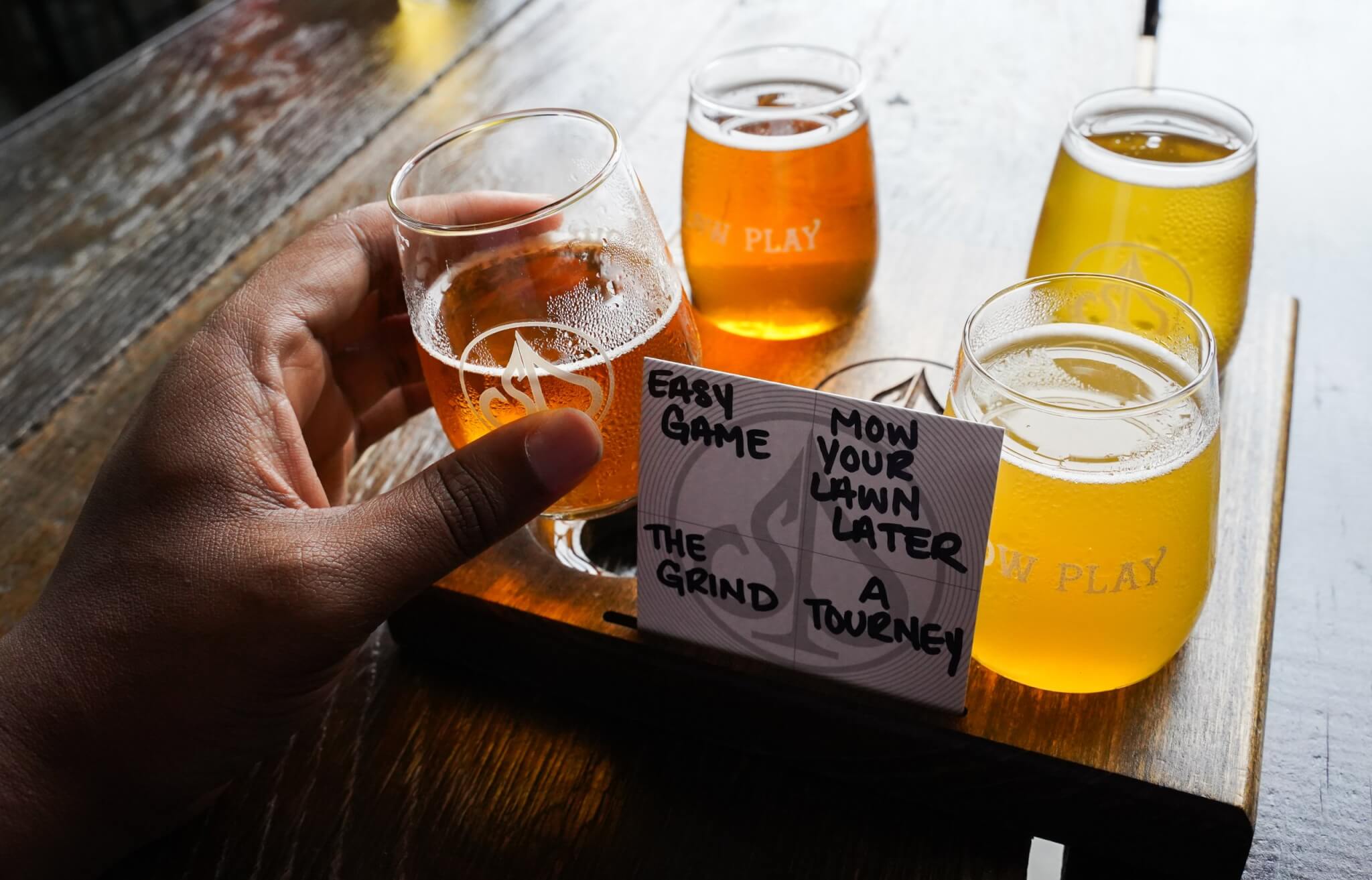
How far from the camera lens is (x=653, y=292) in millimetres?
828

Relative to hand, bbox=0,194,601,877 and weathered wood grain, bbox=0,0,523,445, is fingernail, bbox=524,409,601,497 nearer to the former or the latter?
hand, bbox=0,194,601,877

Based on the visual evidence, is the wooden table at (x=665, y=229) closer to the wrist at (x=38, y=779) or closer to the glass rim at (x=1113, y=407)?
the wrist at (x=38, y=779)

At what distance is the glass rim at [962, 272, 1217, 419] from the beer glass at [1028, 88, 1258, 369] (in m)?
0.20

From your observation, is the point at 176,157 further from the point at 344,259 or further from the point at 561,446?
the point at 561,446

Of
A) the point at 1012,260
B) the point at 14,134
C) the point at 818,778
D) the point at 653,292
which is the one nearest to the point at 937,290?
the point at 1012,260

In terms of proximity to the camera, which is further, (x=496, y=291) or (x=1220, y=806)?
(x=496, y=291)

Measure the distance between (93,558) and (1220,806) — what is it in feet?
2.49

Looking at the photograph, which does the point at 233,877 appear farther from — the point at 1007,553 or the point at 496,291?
the point at 1007,553

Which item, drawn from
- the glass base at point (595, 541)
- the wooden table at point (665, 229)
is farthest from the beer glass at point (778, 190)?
the glass base at point (595, 541)

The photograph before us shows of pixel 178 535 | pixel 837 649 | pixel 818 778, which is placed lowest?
pixel 818 778

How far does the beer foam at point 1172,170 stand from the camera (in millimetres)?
881

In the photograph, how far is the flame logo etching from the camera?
0.77 metres

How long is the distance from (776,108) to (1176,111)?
35 cm

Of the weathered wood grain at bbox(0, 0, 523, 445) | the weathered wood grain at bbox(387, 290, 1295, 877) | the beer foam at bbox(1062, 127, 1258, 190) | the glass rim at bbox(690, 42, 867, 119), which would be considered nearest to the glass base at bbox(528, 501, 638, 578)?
the weathered wood grain at bbox(387, 290, 1295, 877)
